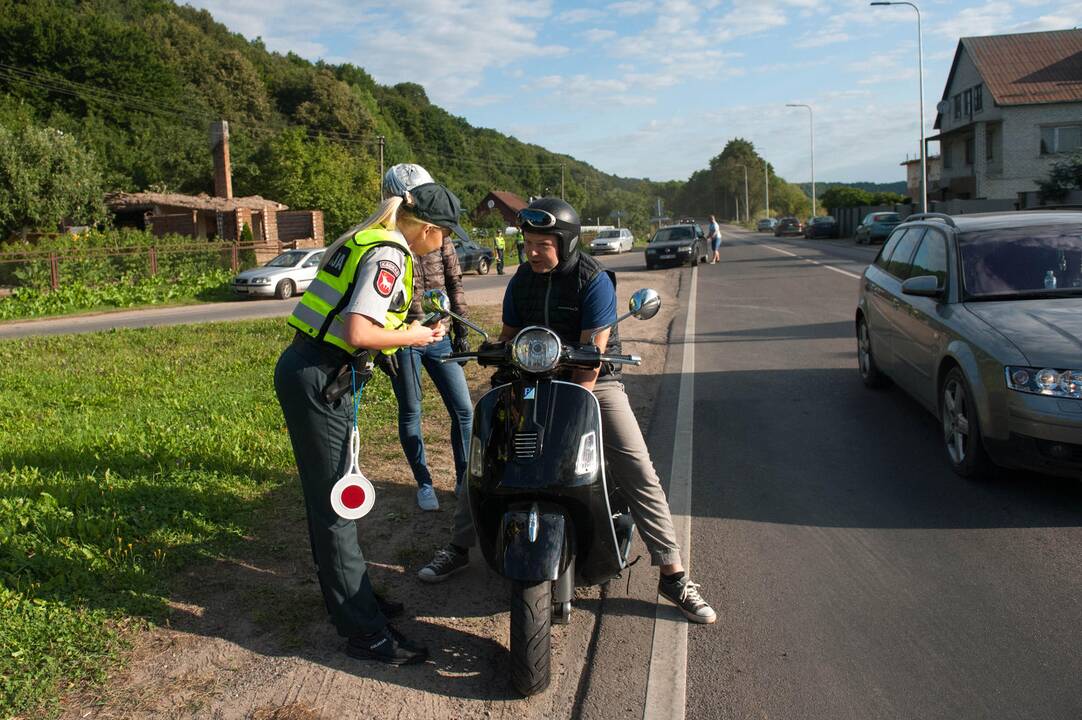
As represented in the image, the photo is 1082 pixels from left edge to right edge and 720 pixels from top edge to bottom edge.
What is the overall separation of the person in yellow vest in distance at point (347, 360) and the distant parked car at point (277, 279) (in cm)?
2258

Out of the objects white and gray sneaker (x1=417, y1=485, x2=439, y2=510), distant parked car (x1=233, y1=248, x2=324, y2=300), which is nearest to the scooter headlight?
white and gray sneaker (x1=417, y1=485, x2=439, y2=510)

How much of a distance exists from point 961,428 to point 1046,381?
77 cm

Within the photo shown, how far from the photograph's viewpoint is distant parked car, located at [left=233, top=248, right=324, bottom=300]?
2602 centimetres

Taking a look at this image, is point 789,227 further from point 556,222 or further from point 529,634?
point 529,634

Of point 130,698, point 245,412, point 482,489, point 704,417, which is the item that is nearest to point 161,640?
point 130,698

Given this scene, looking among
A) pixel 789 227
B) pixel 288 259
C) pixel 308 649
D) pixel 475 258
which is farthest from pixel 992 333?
pixel 789 227

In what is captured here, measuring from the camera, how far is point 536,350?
356 centimetres

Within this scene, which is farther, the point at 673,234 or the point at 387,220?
the point at 673,234

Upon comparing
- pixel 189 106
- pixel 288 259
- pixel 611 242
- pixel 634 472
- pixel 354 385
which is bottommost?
pixel 634 472

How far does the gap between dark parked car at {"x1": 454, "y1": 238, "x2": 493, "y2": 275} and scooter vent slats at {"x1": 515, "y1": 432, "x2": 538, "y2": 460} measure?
97.5 feet

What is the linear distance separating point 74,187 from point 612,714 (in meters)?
46.1

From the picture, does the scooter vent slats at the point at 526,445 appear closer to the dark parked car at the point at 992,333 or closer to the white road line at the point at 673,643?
the white road line at the point at 673,643

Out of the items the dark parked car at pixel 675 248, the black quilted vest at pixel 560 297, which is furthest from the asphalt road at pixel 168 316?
the black quilted vest at pixel 560 297

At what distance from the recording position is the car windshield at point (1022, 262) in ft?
20.5
